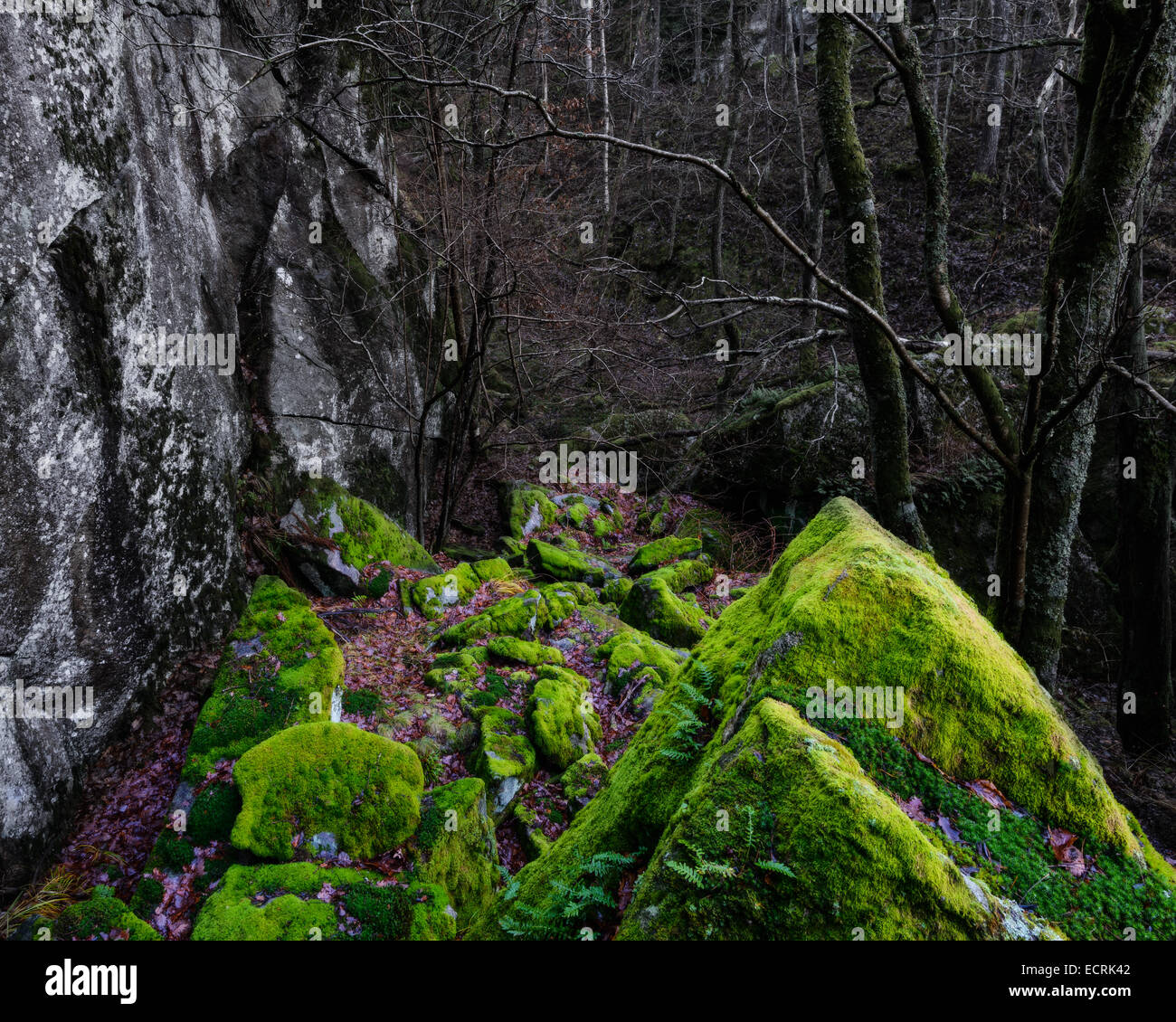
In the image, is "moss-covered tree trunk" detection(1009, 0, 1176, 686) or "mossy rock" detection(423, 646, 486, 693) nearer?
"moss-covered tree trunk" detection(1009, 0, 1176, 686)

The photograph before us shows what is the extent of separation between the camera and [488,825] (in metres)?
4.97

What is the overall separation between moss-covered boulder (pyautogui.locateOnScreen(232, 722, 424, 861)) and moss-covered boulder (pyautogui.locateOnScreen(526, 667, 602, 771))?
1.31 m

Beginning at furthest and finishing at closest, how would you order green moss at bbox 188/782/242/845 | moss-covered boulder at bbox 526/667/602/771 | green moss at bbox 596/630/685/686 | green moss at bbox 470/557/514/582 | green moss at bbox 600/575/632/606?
1. green moss at bbox 600/575/632/606
2. green moss at bbox 470/557/514/582
3. green moss at bbox 596/630/685/686
4. moss-covered boulder at bbox 526/667/602/771
5. green moss at bbox 188/782/242/845

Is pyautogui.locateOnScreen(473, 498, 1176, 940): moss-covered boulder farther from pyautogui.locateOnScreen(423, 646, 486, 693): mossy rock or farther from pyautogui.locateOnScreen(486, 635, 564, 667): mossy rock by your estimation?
pyautogui.locateOnScreen(486, 635, 564, 667): mossy rock

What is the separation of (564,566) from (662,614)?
7.40ft

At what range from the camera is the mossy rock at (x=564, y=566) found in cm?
1039

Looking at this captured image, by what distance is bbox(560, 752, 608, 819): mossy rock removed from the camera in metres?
5.38

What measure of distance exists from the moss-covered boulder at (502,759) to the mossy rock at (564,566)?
4.31 meters

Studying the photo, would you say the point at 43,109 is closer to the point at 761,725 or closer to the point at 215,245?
the point at 215,245

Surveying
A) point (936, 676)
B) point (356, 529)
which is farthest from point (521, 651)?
point (936, 676)

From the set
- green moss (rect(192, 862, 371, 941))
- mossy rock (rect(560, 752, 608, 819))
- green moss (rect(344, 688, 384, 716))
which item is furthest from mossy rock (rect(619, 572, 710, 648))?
green moss (rect(192, 862, 371, 941))

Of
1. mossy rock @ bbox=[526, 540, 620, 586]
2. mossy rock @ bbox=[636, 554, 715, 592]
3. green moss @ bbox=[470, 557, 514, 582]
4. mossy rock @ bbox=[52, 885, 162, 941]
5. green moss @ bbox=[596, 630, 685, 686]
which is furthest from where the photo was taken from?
mossy rock @ bbox=[526, 540, 620, 586]
